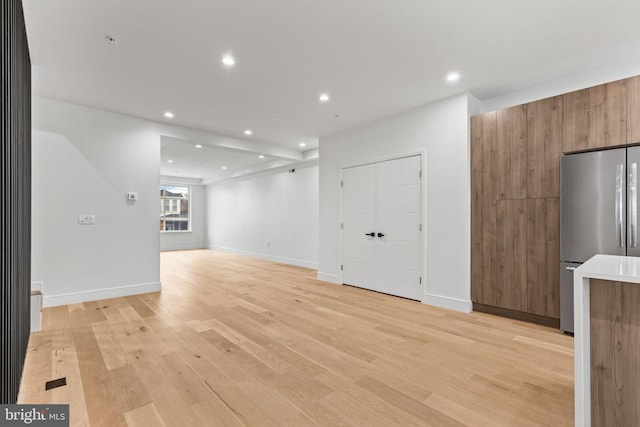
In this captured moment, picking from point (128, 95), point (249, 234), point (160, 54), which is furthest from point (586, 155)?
point (249, 234)

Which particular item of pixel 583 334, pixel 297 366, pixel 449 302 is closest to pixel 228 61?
pixel 297 366

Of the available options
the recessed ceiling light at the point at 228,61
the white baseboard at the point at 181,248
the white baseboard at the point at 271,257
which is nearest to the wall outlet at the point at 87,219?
the recessed ceiling light at the point at 228,61

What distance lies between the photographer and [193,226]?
11.9m

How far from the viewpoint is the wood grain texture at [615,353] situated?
4.48 ft

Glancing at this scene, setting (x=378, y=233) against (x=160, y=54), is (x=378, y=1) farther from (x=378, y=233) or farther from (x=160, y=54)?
(x=378, y=233)

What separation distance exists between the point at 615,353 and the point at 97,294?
18.6 ft

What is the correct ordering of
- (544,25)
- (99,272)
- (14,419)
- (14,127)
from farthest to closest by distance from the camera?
(99,272) → (544,25) → (14,127) → (14,419)

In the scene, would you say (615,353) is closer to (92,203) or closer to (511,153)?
(511,153)

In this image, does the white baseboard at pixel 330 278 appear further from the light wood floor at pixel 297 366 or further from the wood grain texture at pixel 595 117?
the wood grain texture at pixel 595 117

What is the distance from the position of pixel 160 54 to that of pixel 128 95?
1.38 m

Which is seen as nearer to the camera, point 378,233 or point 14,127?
point 14,127

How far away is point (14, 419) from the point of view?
4.38ft

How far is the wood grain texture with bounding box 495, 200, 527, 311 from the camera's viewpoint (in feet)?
11.3

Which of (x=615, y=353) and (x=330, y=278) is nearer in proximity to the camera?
(x=615, y=353)
